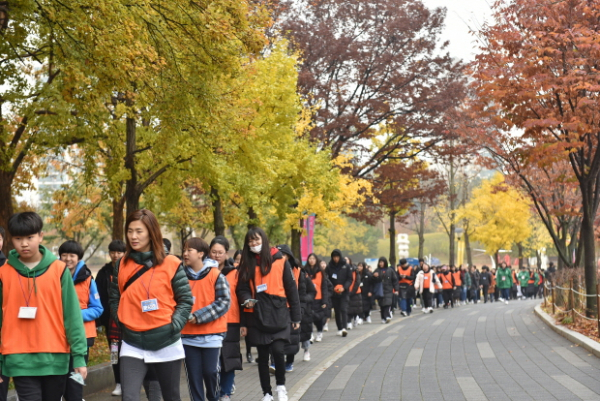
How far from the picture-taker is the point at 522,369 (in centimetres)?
1095

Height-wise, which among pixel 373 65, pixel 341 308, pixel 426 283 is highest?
pixel 373 65

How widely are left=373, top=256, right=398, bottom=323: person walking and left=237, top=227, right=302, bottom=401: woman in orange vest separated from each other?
1413 centimetres

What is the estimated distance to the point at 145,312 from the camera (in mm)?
5367

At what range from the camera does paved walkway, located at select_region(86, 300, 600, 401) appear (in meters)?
9.03

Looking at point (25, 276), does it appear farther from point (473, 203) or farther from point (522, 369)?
point (473, 203)

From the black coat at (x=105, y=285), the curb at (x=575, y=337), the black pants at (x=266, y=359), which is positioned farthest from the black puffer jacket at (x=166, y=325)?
the curb at (x=575, y=337)

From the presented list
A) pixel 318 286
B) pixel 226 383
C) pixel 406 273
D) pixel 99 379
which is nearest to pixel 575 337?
pixel 318 286

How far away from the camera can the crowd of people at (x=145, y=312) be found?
4.85 m

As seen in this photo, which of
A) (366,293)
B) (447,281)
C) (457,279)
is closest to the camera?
(366,293)

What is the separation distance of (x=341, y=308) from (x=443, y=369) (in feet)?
22.2

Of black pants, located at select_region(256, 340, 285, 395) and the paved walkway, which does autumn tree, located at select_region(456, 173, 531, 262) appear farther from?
black pants, located at select_region(256, 340, 285, 395)

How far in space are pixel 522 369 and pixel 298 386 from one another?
10.6 ft

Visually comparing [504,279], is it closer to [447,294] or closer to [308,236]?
[447,294]

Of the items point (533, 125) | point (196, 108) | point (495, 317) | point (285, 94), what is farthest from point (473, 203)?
point (196, 108)
